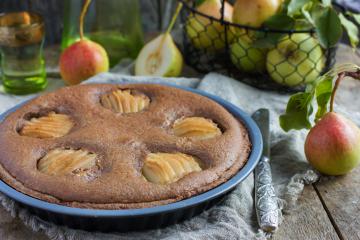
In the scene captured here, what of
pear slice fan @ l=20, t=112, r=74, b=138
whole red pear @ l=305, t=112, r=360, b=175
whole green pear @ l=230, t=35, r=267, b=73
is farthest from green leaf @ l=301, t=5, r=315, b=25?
pear slice fan @ l=20, t=112, r=74, b=138

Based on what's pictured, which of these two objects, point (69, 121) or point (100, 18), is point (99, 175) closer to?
point (69, 121)

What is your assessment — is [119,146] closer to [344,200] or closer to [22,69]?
[344,200]

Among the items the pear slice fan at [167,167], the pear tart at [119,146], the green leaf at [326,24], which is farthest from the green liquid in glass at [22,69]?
the green leaf at [326,24]

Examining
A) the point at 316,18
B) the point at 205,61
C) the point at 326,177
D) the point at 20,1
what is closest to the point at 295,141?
the point at 326,177

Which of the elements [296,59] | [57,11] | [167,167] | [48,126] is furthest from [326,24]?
[57,11]

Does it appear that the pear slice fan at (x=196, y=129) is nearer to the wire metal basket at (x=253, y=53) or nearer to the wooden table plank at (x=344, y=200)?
the wooden table plank at (x=344, y=200)

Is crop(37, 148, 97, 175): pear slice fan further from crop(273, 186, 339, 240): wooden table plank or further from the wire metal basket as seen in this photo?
the wire metal basket
